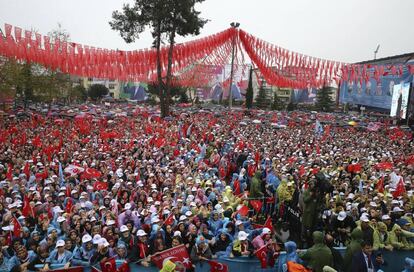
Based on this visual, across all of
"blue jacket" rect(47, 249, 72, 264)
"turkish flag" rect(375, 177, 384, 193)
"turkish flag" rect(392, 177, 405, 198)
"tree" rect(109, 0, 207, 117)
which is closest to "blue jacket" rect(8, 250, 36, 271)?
"blue jacket" rect(47, 249, 72, 264)

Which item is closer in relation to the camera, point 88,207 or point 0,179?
point 88,207

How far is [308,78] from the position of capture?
1069 inches

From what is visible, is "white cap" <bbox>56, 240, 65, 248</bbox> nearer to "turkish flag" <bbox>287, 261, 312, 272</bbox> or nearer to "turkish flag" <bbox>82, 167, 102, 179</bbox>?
"turkish flag" <bbox>287, 261, 312, 272</bbox>

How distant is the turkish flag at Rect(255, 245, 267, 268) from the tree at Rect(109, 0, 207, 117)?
21054 mm

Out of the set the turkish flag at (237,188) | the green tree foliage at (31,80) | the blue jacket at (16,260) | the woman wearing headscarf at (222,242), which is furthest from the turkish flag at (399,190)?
the green tree foliage at (31,80)

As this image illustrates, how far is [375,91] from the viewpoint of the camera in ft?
136

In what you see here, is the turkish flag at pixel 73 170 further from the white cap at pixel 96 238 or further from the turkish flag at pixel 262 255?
the turkish flag at pixel 262 255

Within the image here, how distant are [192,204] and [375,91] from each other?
3989 cm

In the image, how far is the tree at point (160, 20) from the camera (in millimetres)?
23875

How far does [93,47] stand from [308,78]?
16.1 metres

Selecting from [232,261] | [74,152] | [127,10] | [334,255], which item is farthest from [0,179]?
[127,10]

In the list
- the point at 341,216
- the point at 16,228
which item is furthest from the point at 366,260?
the point at 16,228

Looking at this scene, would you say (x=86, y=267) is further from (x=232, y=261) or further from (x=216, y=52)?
(x=216, y=52)

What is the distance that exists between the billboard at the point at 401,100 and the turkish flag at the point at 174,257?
28099 mm
